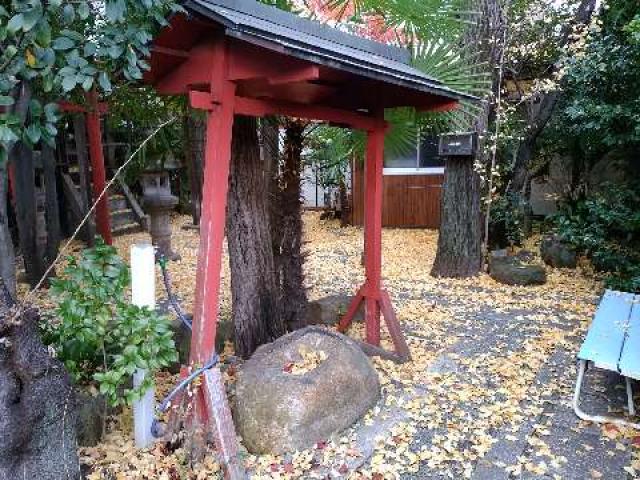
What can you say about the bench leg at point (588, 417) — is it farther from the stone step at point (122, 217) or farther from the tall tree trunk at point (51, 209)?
the stone step at point (122, 217)

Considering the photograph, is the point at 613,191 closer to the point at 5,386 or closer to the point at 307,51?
the point at 307,51

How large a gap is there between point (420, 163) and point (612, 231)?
499 centimetres

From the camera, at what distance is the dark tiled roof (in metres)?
2.18

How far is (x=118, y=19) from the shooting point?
1908mm

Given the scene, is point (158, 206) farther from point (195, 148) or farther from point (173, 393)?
point (173, 393)

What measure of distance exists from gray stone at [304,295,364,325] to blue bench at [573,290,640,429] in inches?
83.8

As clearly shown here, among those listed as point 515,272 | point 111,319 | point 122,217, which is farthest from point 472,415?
point 122,217

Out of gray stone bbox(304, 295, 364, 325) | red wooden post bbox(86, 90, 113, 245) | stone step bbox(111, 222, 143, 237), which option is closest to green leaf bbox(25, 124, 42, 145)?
gray stone bbox(304, 295, 364, 325)

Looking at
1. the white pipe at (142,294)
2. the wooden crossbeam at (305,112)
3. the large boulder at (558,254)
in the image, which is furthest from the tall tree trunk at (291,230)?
the large boulder at (558,254)

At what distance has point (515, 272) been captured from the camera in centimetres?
638

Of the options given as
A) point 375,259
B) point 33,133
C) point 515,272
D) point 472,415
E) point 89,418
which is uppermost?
point 33,133

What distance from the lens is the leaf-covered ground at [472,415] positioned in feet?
8.61

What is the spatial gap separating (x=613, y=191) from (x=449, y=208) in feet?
6.45

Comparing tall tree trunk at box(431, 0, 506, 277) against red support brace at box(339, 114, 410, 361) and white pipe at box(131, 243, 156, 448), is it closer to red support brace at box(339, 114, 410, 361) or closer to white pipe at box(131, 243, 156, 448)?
red support brace at box(339, 114, 410, 361)
